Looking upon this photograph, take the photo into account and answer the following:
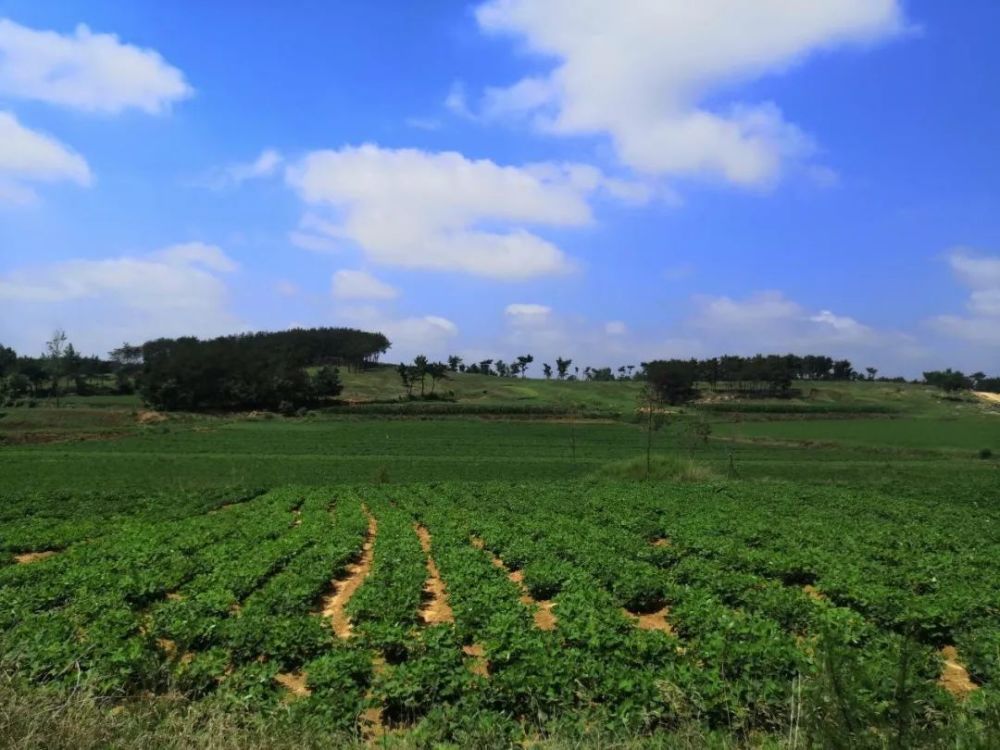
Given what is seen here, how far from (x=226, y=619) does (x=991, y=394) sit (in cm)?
21622

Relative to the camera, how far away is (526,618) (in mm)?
10297

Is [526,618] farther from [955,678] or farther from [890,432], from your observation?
[890,432]

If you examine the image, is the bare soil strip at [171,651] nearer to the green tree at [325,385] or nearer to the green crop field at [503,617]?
the green crop field at [503,617]

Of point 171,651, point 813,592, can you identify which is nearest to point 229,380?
point 171,651

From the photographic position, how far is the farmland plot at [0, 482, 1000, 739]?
6.94m

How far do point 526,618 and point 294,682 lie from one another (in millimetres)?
3682

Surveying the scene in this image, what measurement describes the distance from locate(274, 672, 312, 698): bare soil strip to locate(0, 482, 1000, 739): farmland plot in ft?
0.11

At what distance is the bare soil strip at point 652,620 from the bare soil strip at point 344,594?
5.22 meters

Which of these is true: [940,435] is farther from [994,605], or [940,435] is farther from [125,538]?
[125,538]

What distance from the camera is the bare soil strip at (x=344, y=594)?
1201 centimetres

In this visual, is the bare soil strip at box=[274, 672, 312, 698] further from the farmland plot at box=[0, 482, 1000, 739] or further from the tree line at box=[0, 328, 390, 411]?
the tree line at box=[0, 328, 390, 411]

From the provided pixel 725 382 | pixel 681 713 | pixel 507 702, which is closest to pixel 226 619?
pixel 507 702

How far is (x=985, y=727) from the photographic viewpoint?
409 centimetres

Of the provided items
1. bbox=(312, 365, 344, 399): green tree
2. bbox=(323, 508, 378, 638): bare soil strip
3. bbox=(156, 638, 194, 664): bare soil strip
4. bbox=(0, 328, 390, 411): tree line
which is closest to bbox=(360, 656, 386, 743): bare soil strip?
bbox=(156, 638, 194, 664): bare soil strip
